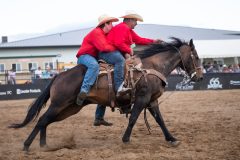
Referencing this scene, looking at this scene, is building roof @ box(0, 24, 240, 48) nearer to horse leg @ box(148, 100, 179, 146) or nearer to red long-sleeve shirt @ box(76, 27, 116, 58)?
horse leg @ box(148, 100, 179, 146)

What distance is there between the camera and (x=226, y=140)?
23.0 ft

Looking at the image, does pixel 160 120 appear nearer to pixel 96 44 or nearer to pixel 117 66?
pixel 117 66

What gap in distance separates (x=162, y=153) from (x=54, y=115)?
2.02 m

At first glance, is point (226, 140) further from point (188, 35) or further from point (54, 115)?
point (188, 35)

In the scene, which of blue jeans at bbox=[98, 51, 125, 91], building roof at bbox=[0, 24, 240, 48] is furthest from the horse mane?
building roof at bbox=[0, 24, 240, 48]

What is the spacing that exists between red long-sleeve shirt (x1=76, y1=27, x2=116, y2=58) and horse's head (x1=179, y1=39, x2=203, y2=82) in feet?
4.70

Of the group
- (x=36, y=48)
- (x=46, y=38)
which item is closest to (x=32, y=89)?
(x=36, y=48)

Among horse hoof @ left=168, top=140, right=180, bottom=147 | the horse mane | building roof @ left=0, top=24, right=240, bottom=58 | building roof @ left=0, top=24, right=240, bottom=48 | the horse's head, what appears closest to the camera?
horse hoof @ left=168, top=140, right=180, bottom=147

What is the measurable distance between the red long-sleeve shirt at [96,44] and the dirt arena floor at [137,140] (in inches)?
63.4

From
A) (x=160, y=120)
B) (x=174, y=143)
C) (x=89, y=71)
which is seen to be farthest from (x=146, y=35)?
(x=174, y=143)

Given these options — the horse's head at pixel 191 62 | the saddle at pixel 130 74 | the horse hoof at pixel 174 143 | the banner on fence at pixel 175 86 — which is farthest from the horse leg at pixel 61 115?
the banner on fence at pixel 175 86

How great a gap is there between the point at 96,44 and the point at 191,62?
192 cm

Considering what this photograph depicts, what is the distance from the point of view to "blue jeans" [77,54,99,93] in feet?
22.6

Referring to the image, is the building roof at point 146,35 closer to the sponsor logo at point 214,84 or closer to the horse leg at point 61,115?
the sponsor logo at point 214,84
